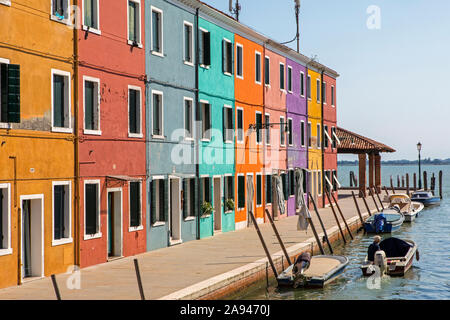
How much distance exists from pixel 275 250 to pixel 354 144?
31143mm

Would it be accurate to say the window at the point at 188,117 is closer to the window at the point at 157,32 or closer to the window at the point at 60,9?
the window at the point at 157,32

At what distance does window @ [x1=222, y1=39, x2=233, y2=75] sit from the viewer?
29.3m

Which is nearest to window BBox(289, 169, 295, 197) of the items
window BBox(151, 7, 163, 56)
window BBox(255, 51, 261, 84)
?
window BBox(255, 51, 261, 84)

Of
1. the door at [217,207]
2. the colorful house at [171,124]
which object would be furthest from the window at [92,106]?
the door at [217,207]

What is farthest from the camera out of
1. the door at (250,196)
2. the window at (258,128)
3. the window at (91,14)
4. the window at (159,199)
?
the window at (258,128)

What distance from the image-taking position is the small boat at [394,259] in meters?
22.6

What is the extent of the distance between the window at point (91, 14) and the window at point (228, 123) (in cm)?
1036

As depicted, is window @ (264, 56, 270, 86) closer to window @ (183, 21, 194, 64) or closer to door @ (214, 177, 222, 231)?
door @ (214, 177, 222, 231)

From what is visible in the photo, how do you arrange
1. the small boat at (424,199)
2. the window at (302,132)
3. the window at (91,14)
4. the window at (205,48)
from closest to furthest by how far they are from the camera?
1. the window at (91,14)
2. the window at (205,48)
3. the window at (302,132)
4. the small boat at (424,199)

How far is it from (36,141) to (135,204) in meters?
5.49

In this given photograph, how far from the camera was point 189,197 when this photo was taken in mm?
25938

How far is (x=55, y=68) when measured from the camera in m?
18.2

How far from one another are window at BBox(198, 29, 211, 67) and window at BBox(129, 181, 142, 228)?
693cm
